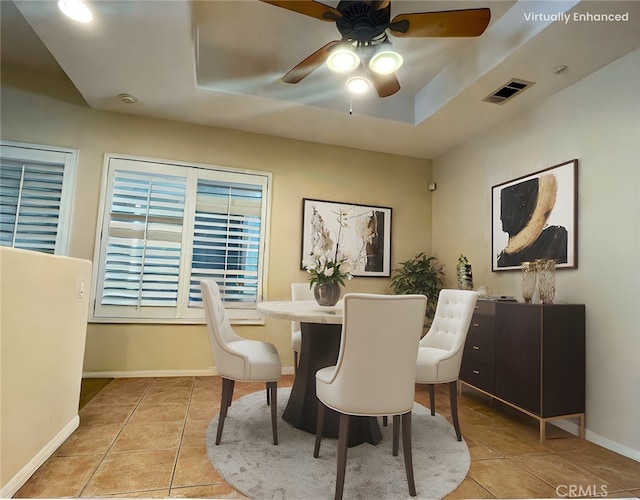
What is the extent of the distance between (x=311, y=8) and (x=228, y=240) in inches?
99.1

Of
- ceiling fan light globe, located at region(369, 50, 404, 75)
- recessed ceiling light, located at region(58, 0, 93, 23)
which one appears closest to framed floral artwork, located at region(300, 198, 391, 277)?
ceiling fan light globe, located at region(369, 50, 404, 75)

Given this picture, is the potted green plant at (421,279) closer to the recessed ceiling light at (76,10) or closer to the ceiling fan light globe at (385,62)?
the ceiling fan light globe at (385,62)

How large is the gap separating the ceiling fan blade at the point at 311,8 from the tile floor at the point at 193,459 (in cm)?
248

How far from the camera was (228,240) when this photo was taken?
4012 mm

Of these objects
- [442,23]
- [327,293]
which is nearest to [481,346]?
[327,293]

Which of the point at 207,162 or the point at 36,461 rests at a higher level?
the point at 207,162

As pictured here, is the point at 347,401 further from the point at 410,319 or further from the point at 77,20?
the point at 77,20

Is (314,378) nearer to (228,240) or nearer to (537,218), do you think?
(228,240)

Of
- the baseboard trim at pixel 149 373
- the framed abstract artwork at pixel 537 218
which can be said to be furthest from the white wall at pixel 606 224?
the baseboard trim at pixel 149 373

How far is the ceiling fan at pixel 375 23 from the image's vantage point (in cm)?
199

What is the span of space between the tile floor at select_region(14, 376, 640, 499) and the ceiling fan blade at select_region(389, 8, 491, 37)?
2.46m

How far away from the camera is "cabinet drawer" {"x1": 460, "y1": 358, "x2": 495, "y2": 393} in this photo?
2.94 meters

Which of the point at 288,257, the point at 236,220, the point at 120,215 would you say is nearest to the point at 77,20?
the point at 120,215

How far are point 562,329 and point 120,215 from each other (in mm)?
4041
